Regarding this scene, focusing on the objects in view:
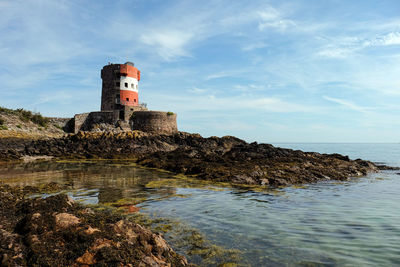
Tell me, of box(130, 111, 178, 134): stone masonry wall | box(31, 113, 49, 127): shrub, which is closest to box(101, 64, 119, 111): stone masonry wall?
box(130, 111, 178, 134): stone masonry wall

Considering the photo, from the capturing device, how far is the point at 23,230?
403 centimetres

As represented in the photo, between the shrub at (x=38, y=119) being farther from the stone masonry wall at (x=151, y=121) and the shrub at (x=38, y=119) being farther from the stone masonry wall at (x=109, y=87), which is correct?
the stone masonry wall at (x=151, y=121)

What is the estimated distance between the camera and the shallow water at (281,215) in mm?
4938

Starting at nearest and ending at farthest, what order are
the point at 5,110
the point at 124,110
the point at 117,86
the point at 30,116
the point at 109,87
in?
the point at 5,110 → the point at 30,116 → the point at 124,110 → the point at 117,86 → the point at 109,87

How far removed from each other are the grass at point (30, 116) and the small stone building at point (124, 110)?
5354 millimetres

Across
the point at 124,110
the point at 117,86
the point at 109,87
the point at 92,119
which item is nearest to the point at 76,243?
the point at 124,110

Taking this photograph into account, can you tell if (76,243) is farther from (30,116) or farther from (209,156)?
(30,116)

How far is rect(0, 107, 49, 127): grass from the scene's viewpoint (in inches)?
1479

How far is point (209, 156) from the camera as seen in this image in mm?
20562

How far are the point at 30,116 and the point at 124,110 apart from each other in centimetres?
1452

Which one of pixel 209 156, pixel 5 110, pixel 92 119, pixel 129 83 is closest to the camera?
pixel 209 156

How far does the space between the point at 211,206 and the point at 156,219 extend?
2255mm

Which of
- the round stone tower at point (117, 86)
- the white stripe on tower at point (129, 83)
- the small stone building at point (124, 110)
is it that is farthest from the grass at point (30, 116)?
the white stripe on tower at point (129, 83)

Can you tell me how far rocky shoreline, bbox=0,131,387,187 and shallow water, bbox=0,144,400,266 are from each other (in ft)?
6.55
